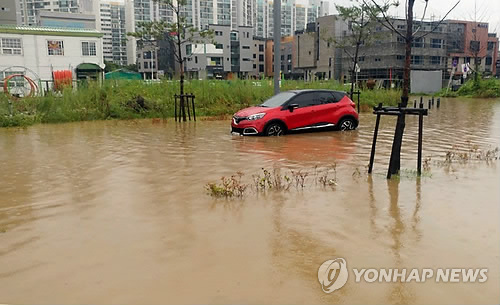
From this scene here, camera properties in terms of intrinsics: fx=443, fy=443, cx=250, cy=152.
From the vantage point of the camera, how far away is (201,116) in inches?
822

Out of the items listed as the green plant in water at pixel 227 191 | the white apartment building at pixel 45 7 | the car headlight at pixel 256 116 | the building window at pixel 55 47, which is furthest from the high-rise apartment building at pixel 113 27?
the green plant in water at pixel 227 191

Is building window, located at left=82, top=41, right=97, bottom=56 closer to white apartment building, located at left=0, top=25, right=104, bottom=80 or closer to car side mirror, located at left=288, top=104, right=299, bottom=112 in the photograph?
white apartment building, located at left=0, top=25, right=104, bottom=80

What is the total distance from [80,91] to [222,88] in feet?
22.7

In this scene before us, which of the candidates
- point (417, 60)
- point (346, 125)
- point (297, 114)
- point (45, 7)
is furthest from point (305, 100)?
point (45, 7)

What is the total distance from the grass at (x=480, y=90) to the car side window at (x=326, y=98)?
30632mm

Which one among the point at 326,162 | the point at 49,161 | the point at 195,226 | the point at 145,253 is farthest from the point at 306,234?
the point at 49,161

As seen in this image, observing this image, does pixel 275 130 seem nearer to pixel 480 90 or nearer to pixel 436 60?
pixel 480 90

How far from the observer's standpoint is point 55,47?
4581cm

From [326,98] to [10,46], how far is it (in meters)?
39.9

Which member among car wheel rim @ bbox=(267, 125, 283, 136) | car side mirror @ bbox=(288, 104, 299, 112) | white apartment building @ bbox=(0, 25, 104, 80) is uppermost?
white apartment building @ bbox=(0, 25, 104, 80)

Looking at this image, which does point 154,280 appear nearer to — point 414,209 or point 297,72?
point 414,209

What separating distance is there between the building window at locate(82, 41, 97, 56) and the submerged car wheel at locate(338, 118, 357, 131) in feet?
131

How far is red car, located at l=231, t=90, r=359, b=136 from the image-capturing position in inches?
524

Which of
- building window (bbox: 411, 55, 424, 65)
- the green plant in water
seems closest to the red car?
the green plant in water
